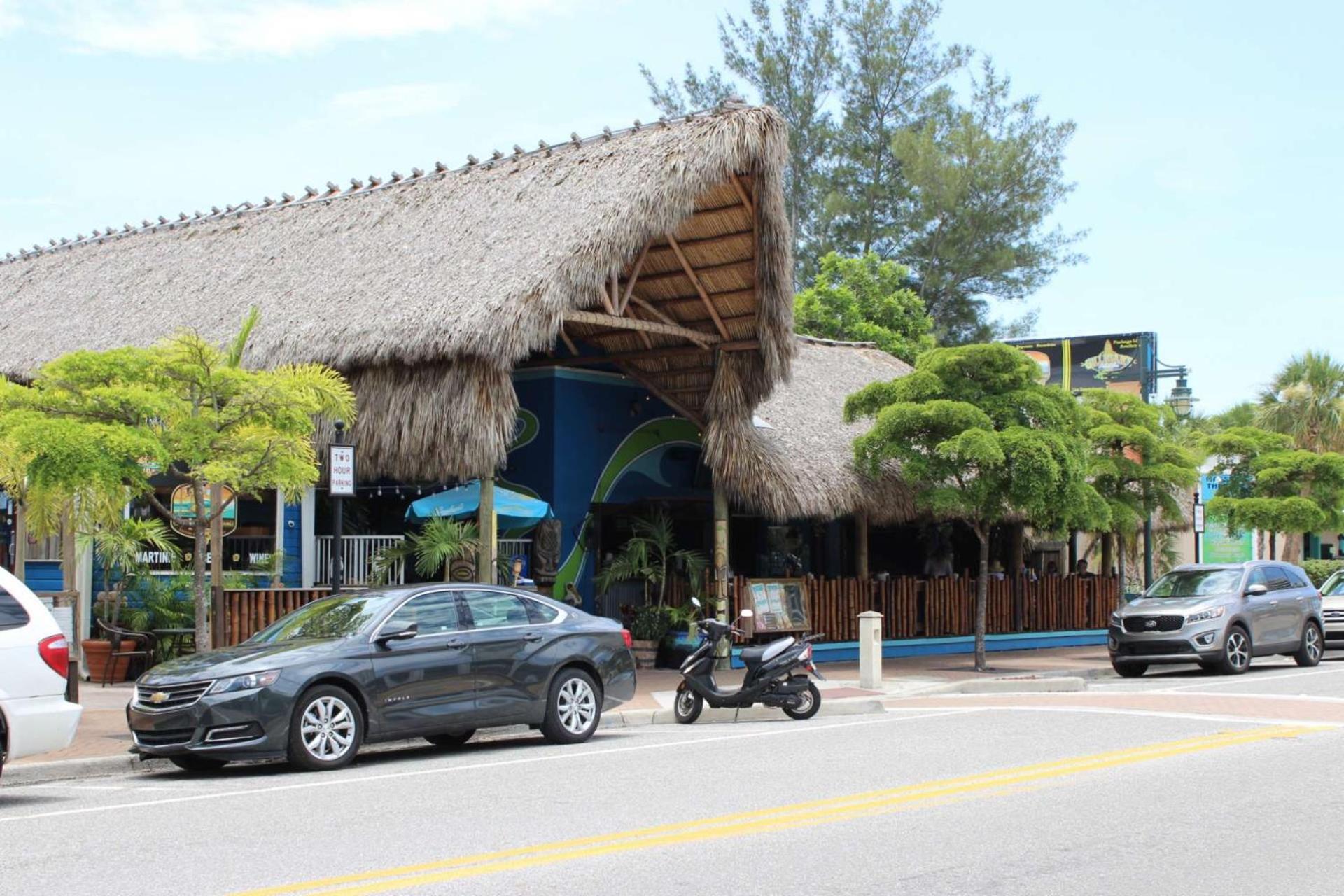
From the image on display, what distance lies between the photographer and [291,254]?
22797 mm

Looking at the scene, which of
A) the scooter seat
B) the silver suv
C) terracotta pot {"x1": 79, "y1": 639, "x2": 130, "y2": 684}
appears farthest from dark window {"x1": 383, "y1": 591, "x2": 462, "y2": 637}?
the silver suv

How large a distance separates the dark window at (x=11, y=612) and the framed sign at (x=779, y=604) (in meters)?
12.9

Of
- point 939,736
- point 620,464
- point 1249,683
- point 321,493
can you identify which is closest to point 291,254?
point 321,493

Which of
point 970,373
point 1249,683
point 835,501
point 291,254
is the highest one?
point 291,254

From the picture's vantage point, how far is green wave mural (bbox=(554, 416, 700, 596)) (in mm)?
22656

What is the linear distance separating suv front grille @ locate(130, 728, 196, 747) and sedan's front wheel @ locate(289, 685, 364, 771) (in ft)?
2.59

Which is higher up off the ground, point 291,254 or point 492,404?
point 291,254

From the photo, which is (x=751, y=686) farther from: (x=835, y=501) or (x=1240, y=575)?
(x=1240, y=575)

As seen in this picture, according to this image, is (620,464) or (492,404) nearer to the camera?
(492,404)

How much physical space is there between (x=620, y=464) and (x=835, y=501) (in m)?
3.52

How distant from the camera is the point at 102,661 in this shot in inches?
738

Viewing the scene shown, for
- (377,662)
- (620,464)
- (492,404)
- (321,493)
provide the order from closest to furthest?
1. (377,662)
2. (492,404)
3. (321,493)
4. (620,464)

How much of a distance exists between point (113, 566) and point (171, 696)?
347 inches

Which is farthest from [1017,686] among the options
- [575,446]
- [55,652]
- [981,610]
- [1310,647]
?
[55,652]
